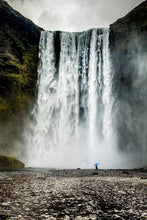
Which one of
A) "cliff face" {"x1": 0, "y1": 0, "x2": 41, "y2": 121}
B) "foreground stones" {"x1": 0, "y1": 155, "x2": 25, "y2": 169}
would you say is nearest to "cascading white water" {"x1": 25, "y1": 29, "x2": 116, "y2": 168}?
"cliff face" {"x1": 0, "y1": 0, "x2": 41, "y2": 121}

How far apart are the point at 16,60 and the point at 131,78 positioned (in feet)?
68.3

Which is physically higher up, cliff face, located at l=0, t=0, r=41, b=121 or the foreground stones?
cliff face, located at l=0, t=0, r=41, b=121

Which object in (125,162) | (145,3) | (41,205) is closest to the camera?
(41,205)

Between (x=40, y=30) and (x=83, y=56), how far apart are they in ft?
35.4

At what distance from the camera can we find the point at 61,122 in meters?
33.1

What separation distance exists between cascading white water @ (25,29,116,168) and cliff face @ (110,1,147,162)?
5.54ft

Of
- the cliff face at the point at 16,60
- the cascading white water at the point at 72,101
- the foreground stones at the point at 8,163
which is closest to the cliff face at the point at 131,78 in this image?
the cascading white water at the point at 72,101

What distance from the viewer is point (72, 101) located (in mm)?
34219

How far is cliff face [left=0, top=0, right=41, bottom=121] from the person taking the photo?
97.7 ft

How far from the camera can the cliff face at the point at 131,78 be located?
2914cm

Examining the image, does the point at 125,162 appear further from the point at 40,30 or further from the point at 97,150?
the point at 40,30

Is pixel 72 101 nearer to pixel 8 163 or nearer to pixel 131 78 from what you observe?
pixel 131 78

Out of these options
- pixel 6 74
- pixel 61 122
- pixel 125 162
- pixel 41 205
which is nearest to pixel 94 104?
pixel 61 122

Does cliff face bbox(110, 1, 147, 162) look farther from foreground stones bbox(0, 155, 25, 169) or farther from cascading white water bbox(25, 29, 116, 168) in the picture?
foreground stones bbox(0, 155, 25, 169)
